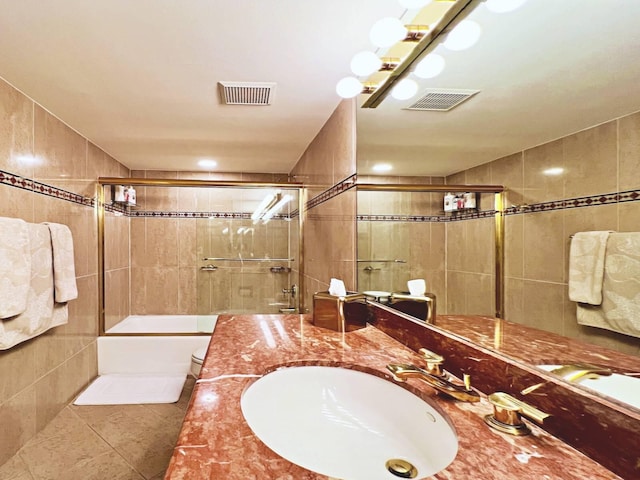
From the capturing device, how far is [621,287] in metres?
0.63

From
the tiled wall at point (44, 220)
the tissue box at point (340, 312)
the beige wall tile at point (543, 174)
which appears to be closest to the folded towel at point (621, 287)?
the beige wall tile at point (543, 174)

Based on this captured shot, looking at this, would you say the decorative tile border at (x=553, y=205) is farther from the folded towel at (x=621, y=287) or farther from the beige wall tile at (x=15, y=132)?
the beige wall tile at (x=15, y=132)

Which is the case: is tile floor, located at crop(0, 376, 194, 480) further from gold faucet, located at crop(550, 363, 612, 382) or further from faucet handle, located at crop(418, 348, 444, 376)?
gold faucet, located at crop(550, 363, 612, 382)

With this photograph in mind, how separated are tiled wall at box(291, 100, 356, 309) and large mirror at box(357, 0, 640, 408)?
0.57 meters

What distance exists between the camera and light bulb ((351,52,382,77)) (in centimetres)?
137

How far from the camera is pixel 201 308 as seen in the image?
3434mm

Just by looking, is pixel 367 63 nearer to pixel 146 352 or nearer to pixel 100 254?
pixel 100 254

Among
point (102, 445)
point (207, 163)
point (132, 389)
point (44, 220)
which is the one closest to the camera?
point (102, 445)

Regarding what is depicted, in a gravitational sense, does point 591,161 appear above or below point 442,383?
above

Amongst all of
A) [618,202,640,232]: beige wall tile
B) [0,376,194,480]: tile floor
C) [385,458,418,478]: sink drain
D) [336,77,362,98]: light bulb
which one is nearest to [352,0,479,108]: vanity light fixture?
[336,77,362,98]: light bulb

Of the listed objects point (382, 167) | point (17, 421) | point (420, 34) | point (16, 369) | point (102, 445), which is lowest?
point (102, 445)

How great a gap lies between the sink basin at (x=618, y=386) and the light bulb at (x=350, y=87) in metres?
1.36

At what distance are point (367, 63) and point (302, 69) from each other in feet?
1.44

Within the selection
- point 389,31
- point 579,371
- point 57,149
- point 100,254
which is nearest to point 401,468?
point 579,371
